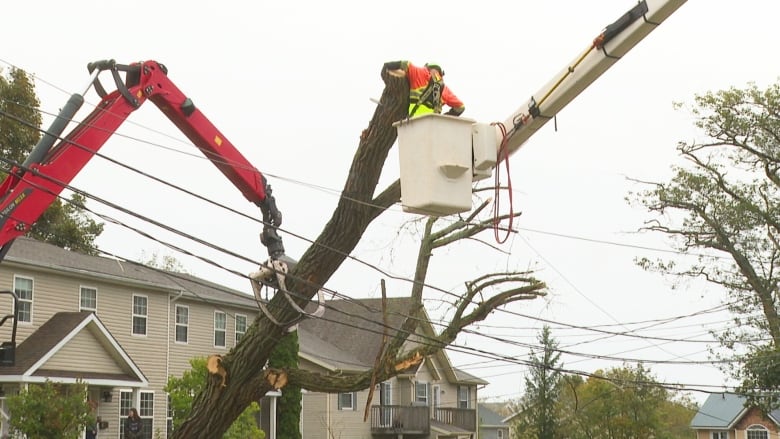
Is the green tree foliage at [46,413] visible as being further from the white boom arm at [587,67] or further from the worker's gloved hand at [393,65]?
the white boom arm at [587,67]

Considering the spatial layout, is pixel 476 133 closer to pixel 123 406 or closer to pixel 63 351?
pixel 63 351

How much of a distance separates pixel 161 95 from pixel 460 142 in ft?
16.1

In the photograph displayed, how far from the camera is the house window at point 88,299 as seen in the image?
1075 inches

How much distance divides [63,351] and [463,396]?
26.8 meters

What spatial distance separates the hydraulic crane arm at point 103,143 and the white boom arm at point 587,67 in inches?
138

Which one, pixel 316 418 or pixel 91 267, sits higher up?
pixel 91 267

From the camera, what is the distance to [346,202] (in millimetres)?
12414

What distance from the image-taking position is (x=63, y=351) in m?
25.0

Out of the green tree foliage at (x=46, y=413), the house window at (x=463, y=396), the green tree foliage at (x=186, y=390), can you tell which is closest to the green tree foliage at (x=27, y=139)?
the green tree foliage at (x=186, y=390)

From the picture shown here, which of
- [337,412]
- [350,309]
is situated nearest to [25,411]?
[337,412]

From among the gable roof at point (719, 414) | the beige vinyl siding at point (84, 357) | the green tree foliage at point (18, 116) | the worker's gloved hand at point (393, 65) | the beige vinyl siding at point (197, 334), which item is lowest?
the gable roof at point (719, 414)

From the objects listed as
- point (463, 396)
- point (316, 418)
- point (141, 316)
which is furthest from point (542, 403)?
point (141, 316)

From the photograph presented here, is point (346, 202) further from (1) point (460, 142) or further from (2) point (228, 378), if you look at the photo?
(1) point (460, 142)

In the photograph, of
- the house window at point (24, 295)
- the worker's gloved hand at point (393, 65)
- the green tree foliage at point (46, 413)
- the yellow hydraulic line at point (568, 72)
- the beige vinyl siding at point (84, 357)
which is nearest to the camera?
the yellow hydraulic line at point (568, 72)
